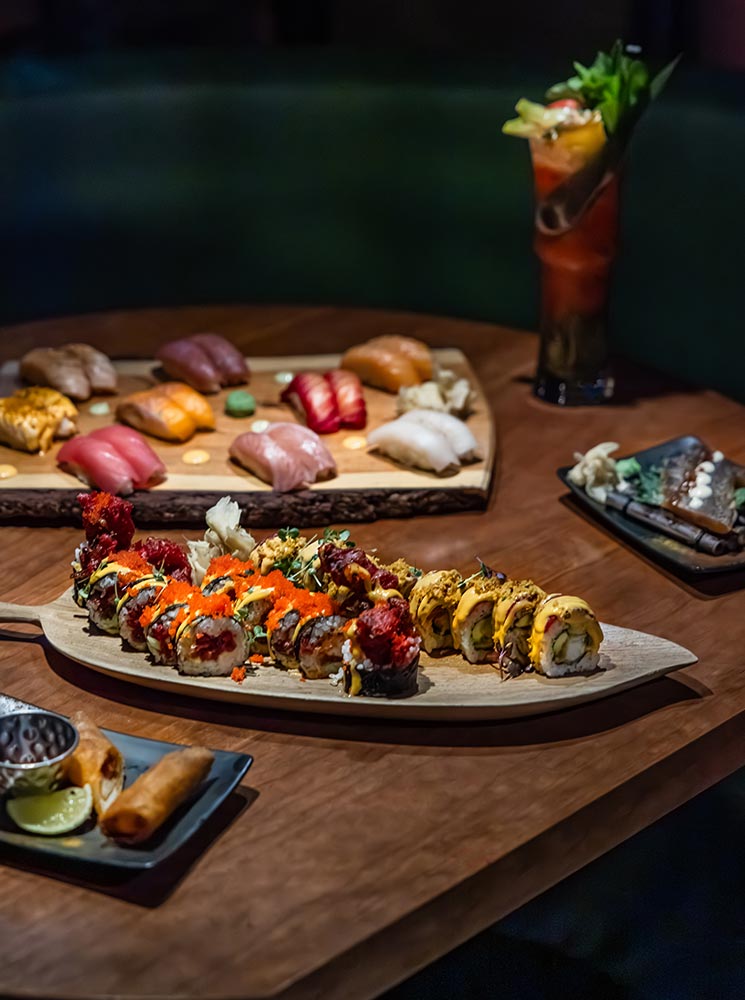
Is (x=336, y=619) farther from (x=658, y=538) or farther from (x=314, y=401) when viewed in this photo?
(x=314, y=401)

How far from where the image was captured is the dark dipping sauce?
1.62m

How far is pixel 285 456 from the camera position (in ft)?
8.07

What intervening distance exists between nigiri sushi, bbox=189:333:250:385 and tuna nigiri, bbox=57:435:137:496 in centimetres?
46

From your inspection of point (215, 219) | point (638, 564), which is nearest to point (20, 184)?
point (215, 219)

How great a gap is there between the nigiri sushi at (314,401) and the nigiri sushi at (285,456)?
140 millimetres

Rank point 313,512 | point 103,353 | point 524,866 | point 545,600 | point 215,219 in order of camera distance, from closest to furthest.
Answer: point 524,866 → point 545,600 → point 313,512 → point 103,353 → point 215,219

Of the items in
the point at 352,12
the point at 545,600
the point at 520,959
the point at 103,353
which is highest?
the point at 352,12

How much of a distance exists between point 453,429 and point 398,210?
1691 mm

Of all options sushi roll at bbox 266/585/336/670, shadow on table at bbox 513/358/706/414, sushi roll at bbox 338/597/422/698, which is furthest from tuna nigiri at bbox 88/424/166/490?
shadow on table at bbox 513/358/706/414

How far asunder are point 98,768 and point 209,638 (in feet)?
Answer: 0.92

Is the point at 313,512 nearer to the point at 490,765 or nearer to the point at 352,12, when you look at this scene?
the point at 490,765

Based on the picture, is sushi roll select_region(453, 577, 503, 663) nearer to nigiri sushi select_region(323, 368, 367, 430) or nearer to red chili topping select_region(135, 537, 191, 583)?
red chili topping select_region(135, 537, 191, 583)

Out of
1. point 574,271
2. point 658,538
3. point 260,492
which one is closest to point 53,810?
point 260,492

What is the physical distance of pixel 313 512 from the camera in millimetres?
2432
